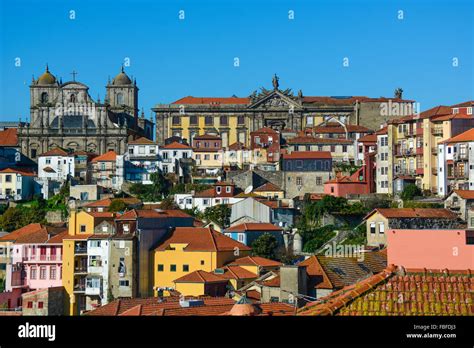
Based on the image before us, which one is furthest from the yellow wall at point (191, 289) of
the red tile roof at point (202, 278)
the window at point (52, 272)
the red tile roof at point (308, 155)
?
the red tile roof at point (308, 155)

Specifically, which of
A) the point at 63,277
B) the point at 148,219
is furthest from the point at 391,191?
the point at 63,277

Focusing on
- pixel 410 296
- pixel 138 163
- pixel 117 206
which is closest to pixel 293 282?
pixel 410 296

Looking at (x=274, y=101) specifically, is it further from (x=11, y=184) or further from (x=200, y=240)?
(x=200, y=240)

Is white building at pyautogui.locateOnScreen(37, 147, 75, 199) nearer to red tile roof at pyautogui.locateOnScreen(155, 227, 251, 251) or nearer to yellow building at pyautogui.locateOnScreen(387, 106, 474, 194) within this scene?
yellow building at pyautogui.locateOnScreen(387, 106, 474, 194)

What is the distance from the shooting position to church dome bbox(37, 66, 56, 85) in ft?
362

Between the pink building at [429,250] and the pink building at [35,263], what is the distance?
4128 centimetres

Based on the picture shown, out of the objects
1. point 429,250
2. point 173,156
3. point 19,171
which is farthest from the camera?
point 173,156

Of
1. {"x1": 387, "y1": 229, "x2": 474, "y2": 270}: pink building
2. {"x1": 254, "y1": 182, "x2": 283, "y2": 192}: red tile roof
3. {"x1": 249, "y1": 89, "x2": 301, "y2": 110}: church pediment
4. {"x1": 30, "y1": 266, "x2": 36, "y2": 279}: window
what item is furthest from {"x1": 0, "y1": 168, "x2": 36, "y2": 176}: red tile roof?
{"x1": 387, "y1": 229, "x2": 474, "y2": 270}: pink building

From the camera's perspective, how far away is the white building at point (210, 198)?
74.1m

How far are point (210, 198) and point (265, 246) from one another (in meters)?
15.9

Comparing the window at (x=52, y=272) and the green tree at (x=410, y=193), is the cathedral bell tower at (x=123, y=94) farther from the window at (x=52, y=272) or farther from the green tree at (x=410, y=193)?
the window at (x=52, y=272)

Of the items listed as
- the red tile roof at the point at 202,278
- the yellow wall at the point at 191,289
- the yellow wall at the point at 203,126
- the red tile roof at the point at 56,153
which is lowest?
the yellow wall at the point at 191,289

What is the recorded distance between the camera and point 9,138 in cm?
9700
